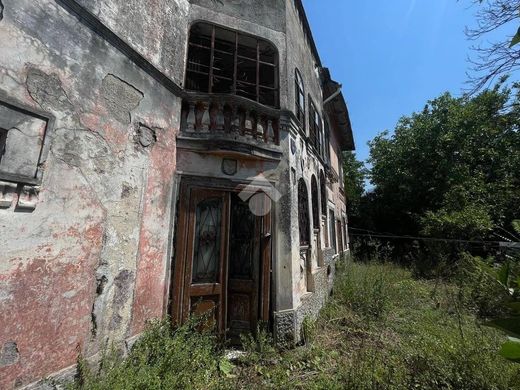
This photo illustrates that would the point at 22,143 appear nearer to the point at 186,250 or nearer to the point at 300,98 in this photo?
the point at 186,250

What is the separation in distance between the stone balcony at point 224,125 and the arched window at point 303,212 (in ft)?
4.57

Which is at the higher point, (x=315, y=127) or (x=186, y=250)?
(x=315, y=127)

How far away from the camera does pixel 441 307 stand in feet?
23.4

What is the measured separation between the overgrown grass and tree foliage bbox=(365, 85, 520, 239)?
9199mm

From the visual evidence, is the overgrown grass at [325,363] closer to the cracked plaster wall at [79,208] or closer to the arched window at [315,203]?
the cracked plaster wall at [79,208]

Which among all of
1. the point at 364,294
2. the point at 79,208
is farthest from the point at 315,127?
the point at 79,208

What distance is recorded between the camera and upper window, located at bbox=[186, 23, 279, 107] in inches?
218

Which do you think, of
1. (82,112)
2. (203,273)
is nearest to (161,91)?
(82,112)

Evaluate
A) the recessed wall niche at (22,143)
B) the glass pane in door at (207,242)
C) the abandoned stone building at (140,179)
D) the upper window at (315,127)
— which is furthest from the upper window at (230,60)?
the recessed wall niche at (22,143)

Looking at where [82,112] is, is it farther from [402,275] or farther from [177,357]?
[402,275]

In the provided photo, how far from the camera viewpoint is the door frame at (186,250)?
14.3 feet

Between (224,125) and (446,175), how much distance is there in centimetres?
1554

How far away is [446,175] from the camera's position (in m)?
15.8

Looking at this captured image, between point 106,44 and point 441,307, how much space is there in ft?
29.2
